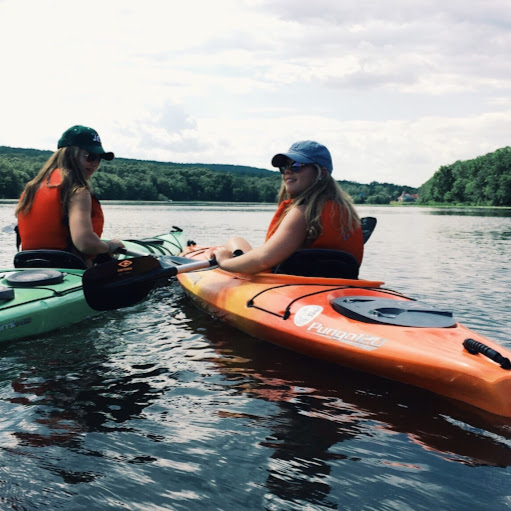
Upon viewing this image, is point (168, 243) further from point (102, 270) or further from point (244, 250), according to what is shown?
point (102, 270)

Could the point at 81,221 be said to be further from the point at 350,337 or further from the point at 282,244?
the point at 350,337

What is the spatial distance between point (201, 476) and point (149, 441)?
485 millimetres

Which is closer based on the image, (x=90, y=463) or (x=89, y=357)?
(x=90, y=463)

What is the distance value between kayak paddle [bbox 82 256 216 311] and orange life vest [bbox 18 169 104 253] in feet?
2.32

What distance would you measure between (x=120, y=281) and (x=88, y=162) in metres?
1.23

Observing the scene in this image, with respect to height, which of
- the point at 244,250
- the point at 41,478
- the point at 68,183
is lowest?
the point at 41,478

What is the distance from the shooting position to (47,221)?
525 cm

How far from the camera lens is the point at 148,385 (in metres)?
3.94

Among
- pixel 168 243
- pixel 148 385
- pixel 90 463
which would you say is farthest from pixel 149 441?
pixel 168 243

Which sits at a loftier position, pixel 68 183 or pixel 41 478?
pixel 68 183

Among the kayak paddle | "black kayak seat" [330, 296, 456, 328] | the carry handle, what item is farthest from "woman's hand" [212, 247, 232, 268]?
the carry handle

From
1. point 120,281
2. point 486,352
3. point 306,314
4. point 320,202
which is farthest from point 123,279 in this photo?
point 486,352

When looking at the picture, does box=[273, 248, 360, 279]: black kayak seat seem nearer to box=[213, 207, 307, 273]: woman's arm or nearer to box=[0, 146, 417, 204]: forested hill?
box=[213, 207, 307, 273]: woman's arm

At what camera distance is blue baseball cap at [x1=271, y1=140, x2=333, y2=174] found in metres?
4.75
